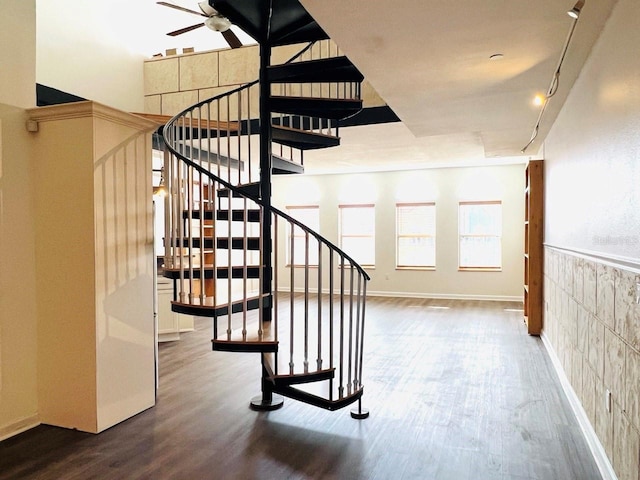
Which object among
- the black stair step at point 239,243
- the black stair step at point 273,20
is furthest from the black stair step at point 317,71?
the black stair step at point 239,243

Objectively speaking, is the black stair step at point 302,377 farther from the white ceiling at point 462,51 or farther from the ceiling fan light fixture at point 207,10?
the ceiling fan light fixture at point 207,10

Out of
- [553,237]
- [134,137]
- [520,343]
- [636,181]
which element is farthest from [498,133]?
[134,137]

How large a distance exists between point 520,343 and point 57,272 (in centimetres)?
504

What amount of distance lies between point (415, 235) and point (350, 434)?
276 inches

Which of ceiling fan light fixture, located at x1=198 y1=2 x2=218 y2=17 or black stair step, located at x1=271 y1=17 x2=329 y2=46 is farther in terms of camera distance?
ceiling fan light fixture, located at x1=198 y1=2 x2=218 y2=17

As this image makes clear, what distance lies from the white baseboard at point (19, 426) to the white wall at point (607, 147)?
12.7 ft

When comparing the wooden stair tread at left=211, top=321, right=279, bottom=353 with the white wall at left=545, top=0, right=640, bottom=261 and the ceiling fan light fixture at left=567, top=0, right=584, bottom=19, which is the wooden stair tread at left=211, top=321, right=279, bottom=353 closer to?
the white wall at left=545, top=0, right=640, bottom=261

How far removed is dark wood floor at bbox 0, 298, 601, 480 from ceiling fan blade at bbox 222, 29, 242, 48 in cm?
388

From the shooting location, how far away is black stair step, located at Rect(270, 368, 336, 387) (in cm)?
303

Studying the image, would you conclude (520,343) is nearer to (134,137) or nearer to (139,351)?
(139,351)

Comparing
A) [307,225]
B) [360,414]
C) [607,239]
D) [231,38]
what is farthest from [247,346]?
[307,225]

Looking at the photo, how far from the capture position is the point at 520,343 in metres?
5.54

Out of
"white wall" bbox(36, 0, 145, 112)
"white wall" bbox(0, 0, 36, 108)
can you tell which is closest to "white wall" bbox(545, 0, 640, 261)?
"white wall" bbox(0, 0, 36, 108)

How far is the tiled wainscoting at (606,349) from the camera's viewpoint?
205 centimetres
